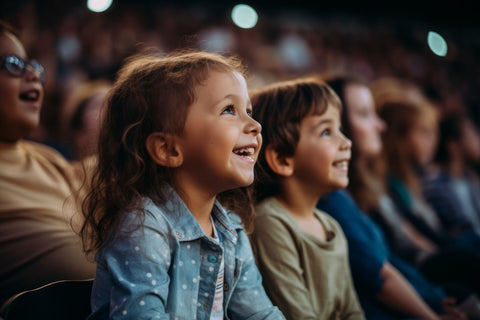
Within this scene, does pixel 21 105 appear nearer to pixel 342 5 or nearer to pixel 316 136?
pixel 316 136

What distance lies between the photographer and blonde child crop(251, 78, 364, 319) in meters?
1.01

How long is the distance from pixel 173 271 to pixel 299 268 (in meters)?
0.37

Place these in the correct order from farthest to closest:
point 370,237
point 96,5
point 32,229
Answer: point 96,5
point 370,237
point 32,229

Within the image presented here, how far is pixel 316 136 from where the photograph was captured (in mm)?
1089

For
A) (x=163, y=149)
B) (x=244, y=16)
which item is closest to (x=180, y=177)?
(x=163, y=149)

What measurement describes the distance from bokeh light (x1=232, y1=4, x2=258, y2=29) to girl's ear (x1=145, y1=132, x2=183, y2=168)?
21.0ft

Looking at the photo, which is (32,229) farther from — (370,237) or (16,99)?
(370,237)

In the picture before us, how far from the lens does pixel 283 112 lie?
1.09 metres

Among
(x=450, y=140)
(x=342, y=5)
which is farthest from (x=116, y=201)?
(x=342, y=5)

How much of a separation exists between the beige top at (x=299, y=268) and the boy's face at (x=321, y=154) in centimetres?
12

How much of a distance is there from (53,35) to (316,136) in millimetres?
3963

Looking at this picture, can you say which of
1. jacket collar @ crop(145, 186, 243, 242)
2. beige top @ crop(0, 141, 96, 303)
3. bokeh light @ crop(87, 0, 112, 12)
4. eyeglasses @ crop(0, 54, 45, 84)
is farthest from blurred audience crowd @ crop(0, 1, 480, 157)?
jacket collar @ crop(145, 186, 243, 242)

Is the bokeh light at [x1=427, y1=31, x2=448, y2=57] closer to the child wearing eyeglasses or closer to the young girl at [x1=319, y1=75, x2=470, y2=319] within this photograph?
the young girl at [x1=319, y1=75, x2=470, y2=319]

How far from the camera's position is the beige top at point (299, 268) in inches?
38.5
